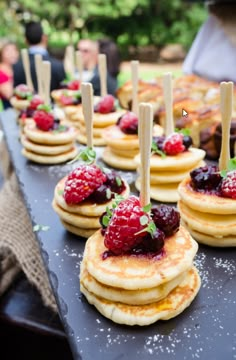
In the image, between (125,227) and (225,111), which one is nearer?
(125,227)

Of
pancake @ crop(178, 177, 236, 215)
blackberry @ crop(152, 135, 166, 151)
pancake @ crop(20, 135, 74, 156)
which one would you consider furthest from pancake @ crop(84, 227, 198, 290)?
pancake @ crop(20, 135, 74, 156)

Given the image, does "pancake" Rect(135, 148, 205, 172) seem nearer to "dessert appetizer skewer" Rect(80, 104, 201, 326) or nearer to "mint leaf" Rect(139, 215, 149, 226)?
"dessert appetizer skewer" Rect(80, 104, 201, 326)

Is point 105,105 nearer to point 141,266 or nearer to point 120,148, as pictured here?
point 120,148

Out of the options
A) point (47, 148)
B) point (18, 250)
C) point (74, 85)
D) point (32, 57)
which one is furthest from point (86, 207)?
point (32, 57)

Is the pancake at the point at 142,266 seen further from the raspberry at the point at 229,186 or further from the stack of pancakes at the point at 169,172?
the stack of pancakes at the point at 169,172

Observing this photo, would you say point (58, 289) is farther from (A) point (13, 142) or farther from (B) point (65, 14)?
(B) point (65, 14)

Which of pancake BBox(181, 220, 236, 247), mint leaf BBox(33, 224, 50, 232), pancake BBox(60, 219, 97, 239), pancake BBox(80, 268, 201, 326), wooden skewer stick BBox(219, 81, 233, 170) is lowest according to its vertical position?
mint leaf BBox(33, 224, 50, 232)

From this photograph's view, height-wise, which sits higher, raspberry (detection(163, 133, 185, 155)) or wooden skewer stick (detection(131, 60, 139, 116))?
wooden skewer stick (detection(131, 60, 139, 116))
